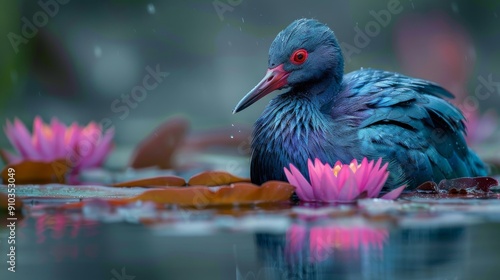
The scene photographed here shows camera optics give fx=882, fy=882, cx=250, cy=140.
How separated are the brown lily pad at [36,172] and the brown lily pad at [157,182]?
2.29 ft

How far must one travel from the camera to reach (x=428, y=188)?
5789 millimetres

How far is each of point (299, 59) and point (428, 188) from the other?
125 centimetres

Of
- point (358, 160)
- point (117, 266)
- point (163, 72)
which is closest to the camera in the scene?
point (117, 266)

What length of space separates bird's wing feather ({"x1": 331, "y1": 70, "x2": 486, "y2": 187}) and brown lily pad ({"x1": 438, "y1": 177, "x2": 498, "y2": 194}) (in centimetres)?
22

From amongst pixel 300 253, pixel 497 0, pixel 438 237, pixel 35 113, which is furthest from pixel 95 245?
pixel 497 0

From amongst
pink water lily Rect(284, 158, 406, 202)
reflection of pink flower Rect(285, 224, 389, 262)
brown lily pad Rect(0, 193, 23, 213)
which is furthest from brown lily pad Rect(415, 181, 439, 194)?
brown lily pad Rect(0, 193, 23, 213)

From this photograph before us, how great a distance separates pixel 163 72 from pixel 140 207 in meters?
6.98

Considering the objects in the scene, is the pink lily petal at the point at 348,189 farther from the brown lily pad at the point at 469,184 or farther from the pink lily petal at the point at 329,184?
the brown lily pad at the point at 469,184

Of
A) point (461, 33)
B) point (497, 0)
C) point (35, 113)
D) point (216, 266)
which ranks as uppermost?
point (497, 0)

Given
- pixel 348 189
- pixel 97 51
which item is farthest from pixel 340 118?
pixel 97 51

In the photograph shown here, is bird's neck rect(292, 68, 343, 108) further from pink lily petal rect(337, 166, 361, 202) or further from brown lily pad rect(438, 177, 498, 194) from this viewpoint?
pink lily petal rect(337, 166, 361, 202)

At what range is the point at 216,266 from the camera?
3854mm

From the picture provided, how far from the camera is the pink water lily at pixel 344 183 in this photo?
5121 millimetres

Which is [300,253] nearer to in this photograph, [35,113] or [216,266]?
[216,266]
